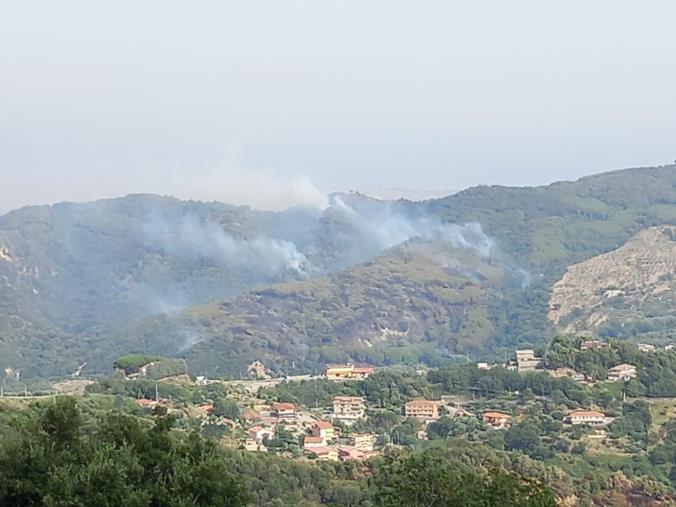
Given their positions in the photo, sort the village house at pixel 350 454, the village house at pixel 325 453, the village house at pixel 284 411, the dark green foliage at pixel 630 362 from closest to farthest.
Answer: the village house at pixel 350 454
the village house at pixel 325 453
the village house at pixel 284 411
the dark green foliage at pixel 630 362

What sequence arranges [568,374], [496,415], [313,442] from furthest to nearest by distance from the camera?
[568,374]
[496,415]
[313,442]

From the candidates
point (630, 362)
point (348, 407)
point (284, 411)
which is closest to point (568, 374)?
point (630, 362)

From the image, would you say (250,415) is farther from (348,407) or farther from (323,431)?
(348,407)

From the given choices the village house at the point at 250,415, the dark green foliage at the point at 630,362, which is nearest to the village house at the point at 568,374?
the dark green foliage at the point at 630,362

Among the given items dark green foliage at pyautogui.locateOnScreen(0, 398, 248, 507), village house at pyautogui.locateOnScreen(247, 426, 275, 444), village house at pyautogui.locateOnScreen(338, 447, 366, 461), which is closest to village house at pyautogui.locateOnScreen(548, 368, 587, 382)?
village house at pyautogui.locateOnScreen(338, 447, 366, 461)

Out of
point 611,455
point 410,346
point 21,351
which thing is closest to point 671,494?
point 611,455

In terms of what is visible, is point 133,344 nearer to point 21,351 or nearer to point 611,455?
point 21,351

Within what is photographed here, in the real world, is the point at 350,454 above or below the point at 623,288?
below

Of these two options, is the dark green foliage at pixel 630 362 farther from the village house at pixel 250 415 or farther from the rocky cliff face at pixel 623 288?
the rocky cliff face at pixel 623 288
